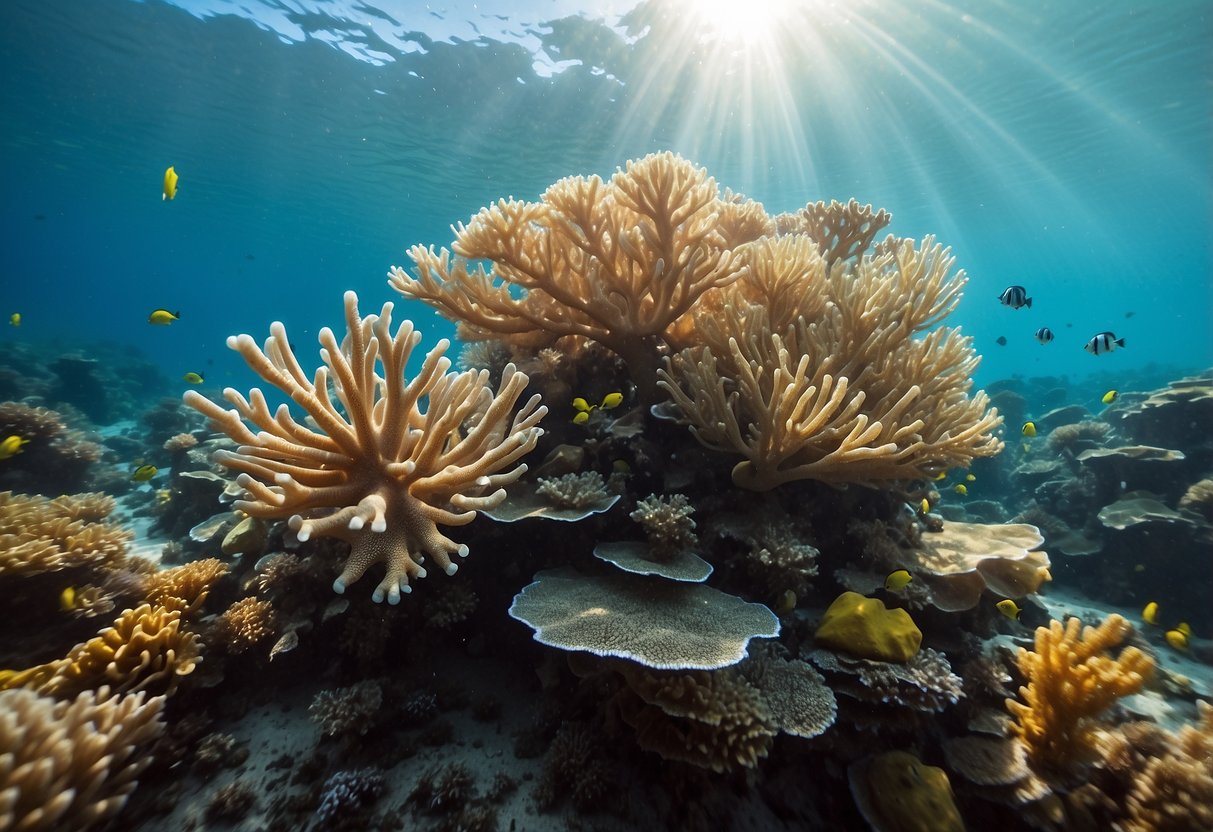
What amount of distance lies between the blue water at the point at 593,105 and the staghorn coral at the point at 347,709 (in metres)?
20.5

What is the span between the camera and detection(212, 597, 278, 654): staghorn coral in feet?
12.3

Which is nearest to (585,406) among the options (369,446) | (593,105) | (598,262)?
(598,262)

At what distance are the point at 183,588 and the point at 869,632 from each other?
18.4 ft

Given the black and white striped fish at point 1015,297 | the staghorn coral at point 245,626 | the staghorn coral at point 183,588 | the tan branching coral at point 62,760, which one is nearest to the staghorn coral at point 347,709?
the staghorn coral at point 245,626

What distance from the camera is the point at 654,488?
4332mm

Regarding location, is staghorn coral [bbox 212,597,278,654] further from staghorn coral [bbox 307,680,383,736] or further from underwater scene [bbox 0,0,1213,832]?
staghorn coral [bbox 307,680,383,736]

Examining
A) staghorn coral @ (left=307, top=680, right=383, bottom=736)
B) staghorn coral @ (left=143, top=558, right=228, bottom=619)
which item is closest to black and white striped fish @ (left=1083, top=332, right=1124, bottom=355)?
staghorn coral @ (left=307, top=680, right=383, bottom=736)

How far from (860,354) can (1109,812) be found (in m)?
3.31

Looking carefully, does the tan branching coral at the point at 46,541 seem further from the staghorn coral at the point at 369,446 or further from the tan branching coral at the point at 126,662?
the staghorn coral at the point at 369,446

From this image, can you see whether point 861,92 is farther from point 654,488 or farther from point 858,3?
point 654,488

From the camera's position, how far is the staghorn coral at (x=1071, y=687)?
121 inches

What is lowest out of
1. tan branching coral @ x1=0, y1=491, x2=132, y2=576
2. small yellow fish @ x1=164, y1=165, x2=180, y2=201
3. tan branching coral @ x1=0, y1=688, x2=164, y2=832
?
tan branching coral @ x1=0, y1=688, x2=164, y2=832

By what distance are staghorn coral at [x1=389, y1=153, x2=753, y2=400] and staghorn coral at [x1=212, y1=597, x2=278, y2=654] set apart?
9.92ft

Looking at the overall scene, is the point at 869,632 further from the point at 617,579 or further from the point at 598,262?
the point at 598,262
